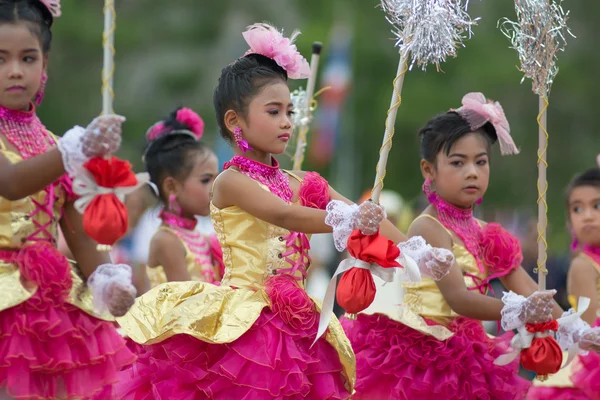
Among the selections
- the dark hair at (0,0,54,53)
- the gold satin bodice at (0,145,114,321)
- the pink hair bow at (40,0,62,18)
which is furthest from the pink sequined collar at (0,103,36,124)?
the pink hair bow at (40,0,62,18)

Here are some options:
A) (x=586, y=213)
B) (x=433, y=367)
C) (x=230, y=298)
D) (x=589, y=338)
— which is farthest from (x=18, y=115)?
(x=586, y=213)

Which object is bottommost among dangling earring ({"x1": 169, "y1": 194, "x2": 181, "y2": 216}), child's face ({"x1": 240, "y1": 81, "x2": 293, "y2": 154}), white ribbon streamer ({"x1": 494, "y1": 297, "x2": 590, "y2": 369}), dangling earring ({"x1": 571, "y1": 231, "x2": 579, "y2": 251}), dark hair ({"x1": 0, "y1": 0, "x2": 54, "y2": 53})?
white ribbon streamer ({"x1": 494, "y1": 297, "x2": 590, "y2": 369})

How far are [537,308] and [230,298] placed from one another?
1.54m

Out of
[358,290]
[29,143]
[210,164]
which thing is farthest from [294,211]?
[210,164]

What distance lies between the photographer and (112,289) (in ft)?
15.1

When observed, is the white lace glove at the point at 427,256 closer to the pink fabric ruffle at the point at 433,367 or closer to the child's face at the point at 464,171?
the pink fabric ruffle at the point at 433,367

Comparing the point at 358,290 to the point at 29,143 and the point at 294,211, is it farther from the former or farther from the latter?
the point at 29,143

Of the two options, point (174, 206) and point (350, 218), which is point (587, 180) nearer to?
point (174, 206)

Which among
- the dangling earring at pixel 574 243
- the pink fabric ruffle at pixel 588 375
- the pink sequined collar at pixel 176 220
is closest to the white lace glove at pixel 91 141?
the pink sequined collar at pixel 176 220

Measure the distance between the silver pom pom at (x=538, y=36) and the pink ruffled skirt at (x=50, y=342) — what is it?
238 cm

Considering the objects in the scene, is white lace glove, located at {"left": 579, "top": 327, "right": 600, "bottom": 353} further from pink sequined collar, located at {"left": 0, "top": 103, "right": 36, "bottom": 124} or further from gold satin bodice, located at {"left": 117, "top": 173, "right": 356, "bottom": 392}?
pink sequined collar, located at {"left": 0, "top": 103, "right": 36, "bottom": 124}

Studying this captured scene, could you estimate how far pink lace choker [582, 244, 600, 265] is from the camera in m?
6.84

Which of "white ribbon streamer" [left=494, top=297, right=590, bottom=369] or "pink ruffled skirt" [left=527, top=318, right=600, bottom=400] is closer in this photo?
"white ribbon streamer" [left=494, top=297, right=590, bottom=369]

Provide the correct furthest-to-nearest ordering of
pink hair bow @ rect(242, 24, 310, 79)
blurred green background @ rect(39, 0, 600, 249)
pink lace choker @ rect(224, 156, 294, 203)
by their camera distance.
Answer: blurred green background @ rect(39, 0, 600, 249), pink hair bow @ rect(242, 24, 310, 79), pink lace choker @ rect(224, 156, 294, 203)
